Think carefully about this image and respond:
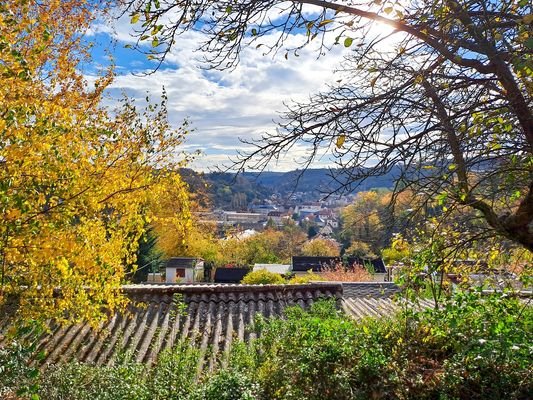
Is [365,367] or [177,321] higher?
[365,367]

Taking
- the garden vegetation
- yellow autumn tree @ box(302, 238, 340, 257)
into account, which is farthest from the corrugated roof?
yellow autumn tree @ box(302, 238, 340, 257)

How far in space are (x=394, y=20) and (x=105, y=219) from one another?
4052 mm

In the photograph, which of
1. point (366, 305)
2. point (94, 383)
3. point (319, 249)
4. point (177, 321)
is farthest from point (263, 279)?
point (319, 249)

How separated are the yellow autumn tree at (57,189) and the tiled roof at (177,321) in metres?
0.76

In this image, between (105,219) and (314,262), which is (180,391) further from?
(314,262)

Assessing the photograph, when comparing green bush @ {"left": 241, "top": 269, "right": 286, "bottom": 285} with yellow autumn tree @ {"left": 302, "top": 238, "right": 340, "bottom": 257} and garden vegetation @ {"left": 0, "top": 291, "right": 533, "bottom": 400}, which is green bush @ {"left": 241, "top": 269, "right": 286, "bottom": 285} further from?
yellow autumn tree @ {"left": 302, "top": 238, "right": 340, "bottom": 257}

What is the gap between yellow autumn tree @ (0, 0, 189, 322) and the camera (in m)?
3.66

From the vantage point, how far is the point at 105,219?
18.0ft

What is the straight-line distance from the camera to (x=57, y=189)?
13.2ft

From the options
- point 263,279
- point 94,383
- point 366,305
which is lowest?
point 263,279

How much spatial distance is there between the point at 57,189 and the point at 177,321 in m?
3.41

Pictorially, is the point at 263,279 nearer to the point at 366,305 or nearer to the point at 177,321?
the point at 366,305

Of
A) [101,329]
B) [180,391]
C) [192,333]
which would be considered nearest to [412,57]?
[180,391]

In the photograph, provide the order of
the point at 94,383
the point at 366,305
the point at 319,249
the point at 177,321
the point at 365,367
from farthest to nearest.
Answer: the point at 319,249
the point at 366,305
the point at 177,321
the point at 94,383
the point at 365,367
